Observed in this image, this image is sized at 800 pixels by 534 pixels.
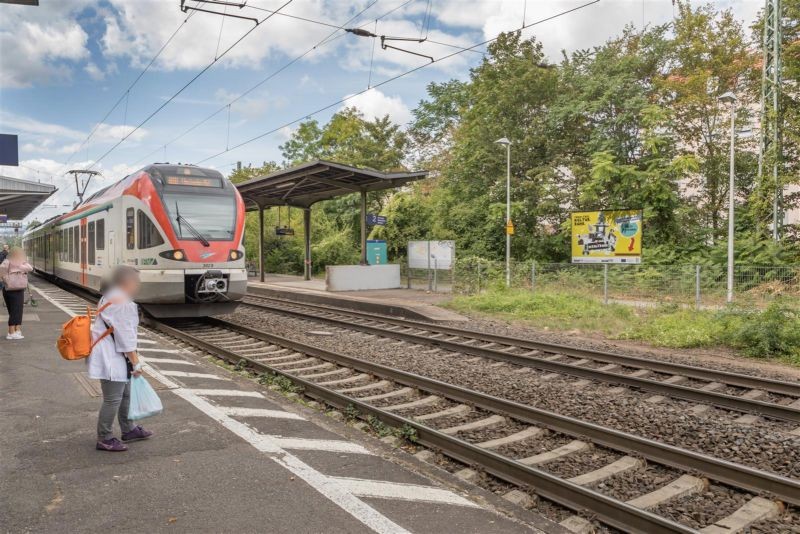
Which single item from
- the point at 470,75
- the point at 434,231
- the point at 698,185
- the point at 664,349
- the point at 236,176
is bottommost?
the point at 664,349

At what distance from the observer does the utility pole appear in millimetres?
20688

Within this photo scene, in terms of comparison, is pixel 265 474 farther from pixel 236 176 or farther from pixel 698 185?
pixel 236 176

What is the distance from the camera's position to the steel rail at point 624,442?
453cm

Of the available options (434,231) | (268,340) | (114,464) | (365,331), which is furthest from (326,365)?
(434,231)

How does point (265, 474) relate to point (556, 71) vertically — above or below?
below

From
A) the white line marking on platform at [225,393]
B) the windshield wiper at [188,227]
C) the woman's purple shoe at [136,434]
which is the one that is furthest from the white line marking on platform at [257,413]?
the windshield wiper at [188,227]

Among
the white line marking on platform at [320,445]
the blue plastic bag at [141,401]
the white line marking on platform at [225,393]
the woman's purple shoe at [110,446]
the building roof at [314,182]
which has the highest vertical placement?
the building roof at [314,182]

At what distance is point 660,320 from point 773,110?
11802mm

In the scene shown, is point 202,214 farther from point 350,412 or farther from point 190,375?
point 350,412

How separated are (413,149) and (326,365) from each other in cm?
3513

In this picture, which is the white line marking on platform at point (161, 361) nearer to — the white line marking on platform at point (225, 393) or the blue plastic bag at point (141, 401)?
the white line marking on platform at point (225, 393)

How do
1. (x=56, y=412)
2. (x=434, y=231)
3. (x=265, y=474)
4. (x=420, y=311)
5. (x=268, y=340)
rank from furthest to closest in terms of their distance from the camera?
(x=434, y=231)
(x=420, y=311)
(x=268, y=340)
(x=56, y=412)
(x=265, y=474)

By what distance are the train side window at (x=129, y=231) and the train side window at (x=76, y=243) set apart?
613 centimetres

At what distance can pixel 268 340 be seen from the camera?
11.5 m
